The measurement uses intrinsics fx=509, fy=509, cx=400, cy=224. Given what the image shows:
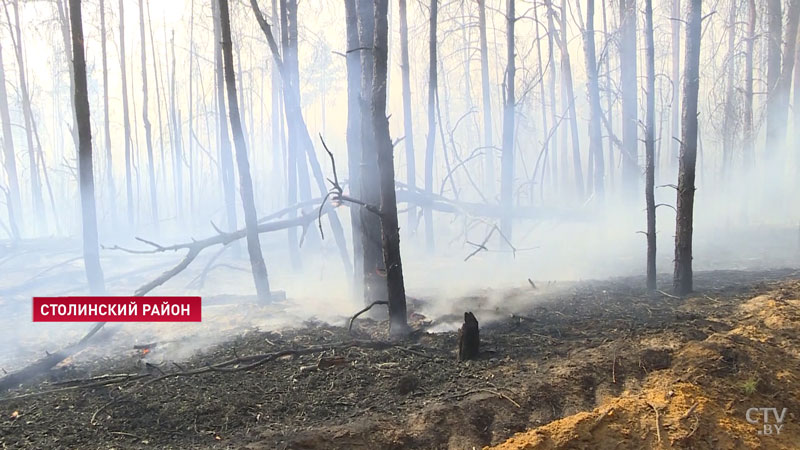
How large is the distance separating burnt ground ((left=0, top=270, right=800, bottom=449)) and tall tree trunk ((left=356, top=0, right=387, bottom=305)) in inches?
55.5

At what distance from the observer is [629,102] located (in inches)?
597

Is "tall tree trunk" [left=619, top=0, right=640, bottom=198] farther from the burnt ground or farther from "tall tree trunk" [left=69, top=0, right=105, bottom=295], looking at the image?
"tall tree trunk" [left=69, top=0, right=105, bottom=295]

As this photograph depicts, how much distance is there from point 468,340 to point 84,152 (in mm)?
8464

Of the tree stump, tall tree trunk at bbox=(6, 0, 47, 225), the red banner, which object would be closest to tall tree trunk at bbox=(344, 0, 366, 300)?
the tree stump

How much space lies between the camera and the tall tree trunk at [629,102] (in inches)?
592

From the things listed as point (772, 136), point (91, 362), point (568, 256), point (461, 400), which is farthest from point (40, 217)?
point (772, 136)

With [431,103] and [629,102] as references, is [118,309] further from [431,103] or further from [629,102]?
[629,102]

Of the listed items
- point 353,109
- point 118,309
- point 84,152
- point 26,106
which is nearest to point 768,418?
point 353,109

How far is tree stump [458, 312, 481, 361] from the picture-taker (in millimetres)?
4793

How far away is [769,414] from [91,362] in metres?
Result: 6.92

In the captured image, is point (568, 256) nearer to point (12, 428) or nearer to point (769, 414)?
point (769, 414)

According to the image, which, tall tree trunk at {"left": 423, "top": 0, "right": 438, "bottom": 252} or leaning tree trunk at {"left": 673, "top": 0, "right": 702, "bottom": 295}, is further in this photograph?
tall tree trunk at {"left": 423, "top": 0, "right": 438, "bottom": 252}

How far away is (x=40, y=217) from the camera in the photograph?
75.4ft

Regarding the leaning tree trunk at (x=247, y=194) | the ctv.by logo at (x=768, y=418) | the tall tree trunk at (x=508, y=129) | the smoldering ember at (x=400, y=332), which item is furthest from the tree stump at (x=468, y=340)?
the tall tree trunk at (x=508, y=129)
